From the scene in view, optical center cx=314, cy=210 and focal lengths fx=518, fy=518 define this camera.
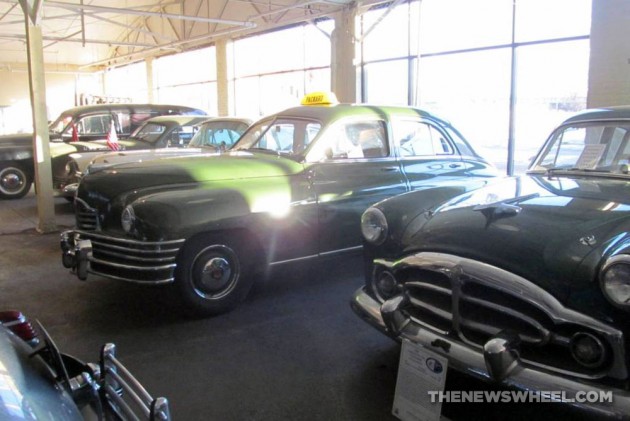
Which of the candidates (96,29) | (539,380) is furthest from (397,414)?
→ (96,29)

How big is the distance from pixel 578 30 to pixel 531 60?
39.1 inches

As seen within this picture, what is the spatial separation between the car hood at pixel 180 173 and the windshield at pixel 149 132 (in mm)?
4654

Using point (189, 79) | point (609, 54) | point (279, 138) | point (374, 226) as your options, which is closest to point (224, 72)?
point (189, 79)

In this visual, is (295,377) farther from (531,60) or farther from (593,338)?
(531,60)

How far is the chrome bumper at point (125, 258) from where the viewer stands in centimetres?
370

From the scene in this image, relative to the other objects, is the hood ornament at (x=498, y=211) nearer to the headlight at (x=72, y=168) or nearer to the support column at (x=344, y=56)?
the headlight at (x=72, y=168)

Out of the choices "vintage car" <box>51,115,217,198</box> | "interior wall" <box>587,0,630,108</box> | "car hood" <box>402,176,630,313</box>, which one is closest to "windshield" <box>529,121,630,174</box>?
"car hood" <box>402,176,630,313</box>

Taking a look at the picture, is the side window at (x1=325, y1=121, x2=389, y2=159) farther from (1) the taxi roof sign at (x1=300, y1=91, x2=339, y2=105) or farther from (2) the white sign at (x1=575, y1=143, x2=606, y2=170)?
(2) the white sign at (x1=575, y1=143, x2=606, y2=170)

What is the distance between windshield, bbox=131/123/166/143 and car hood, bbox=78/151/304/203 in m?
4.65

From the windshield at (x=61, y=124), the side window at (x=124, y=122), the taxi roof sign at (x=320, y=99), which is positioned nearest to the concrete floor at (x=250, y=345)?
the taxi roof sign at (x=320, y=99)

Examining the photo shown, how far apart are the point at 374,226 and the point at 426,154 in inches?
88.5

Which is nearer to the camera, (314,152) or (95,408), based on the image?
(95,408)

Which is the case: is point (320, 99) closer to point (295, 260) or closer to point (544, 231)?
point (295, 260)

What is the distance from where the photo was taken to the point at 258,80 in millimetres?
16844
